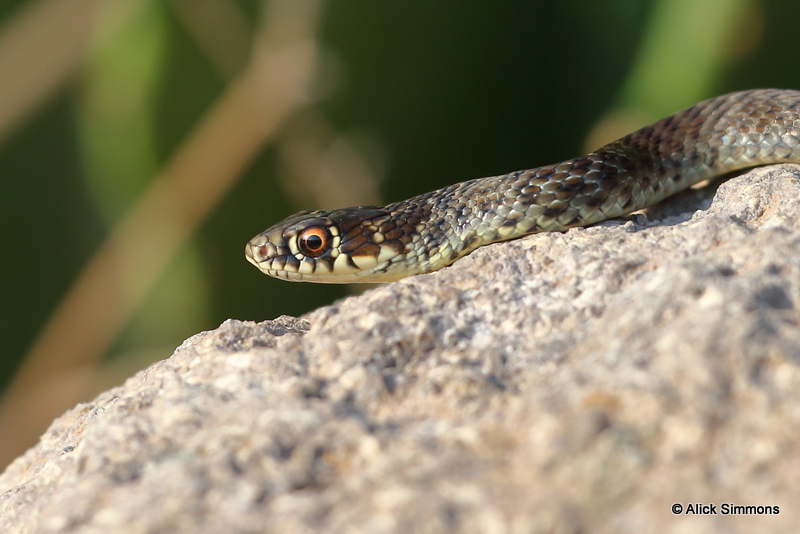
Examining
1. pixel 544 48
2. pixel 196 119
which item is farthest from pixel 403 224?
pixel 544 48

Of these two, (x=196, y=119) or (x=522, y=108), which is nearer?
(x=196, y=119)

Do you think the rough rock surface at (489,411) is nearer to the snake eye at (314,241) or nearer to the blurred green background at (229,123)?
the snake eye at (314,241)

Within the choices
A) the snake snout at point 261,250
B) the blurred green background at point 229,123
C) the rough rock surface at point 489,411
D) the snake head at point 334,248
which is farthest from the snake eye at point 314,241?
the blurred green background at point 229,123

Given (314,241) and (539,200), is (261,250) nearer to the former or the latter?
(314,241)

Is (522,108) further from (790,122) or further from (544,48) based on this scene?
(790,122)

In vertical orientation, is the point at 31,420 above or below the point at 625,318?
below

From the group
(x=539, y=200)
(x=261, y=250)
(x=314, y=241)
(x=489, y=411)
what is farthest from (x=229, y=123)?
(x=489, y=411)

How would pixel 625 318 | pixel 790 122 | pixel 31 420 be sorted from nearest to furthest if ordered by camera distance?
1. pixel 625 318
2. pixel 790 122
3. pixel 31 420
